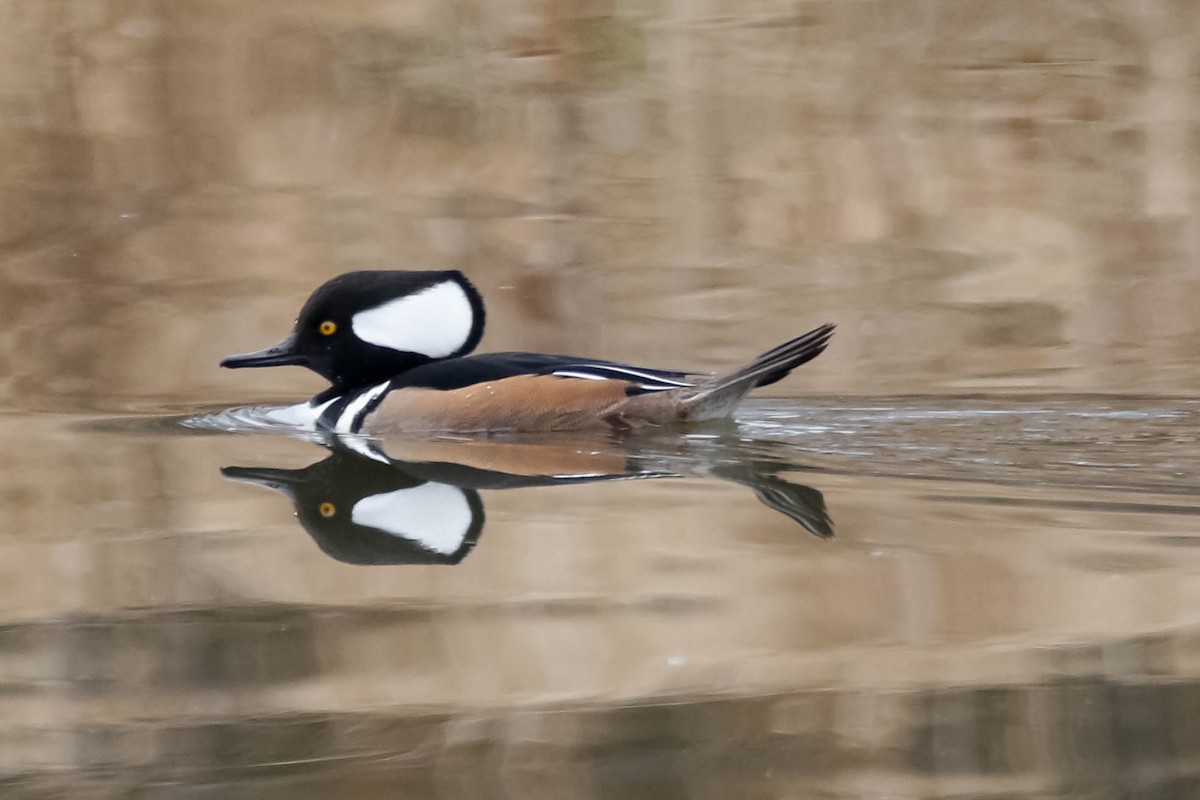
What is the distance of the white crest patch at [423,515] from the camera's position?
4.20 meters

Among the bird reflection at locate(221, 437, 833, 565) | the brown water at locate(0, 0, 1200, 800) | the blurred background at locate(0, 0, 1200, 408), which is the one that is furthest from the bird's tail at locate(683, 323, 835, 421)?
the blurred background at locate(0, 0, 1200, 408)

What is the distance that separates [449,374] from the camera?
5.60 meters

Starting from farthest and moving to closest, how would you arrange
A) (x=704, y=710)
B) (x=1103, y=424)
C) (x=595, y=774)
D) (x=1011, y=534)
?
1. (x=1103, y=424)
2. (x=1011, y=534)
3. (x=704, y=710)
4. (x=595, y=774)

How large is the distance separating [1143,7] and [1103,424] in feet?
26.9

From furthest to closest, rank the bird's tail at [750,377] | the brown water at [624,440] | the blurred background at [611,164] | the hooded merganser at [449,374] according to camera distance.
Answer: the blurred background at [611,164] < the hooded merganser at [449,374] < the bird's tail at [750,377] < the brown water at [624,440]

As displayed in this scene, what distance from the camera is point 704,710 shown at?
9.39 ft

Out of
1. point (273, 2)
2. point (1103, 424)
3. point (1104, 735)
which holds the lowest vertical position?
point (1103, 424)

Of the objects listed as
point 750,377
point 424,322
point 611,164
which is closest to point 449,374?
point 424,322

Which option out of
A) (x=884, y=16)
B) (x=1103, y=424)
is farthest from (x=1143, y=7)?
(x=1103, y=424)

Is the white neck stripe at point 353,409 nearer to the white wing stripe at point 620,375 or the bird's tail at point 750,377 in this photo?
the white wing stripe at point 620,375

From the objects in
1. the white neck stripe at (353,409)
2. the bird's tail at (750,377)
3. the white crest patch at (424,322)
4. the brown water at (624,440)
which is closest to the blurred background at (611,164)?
the brown water at (624,440)

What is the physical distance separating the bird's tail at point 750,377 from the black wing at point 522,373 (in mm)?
92

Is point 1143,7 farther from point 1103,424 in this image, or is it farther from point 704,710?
point 704,710

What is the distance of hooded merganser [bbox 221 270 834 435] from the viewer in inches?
218
